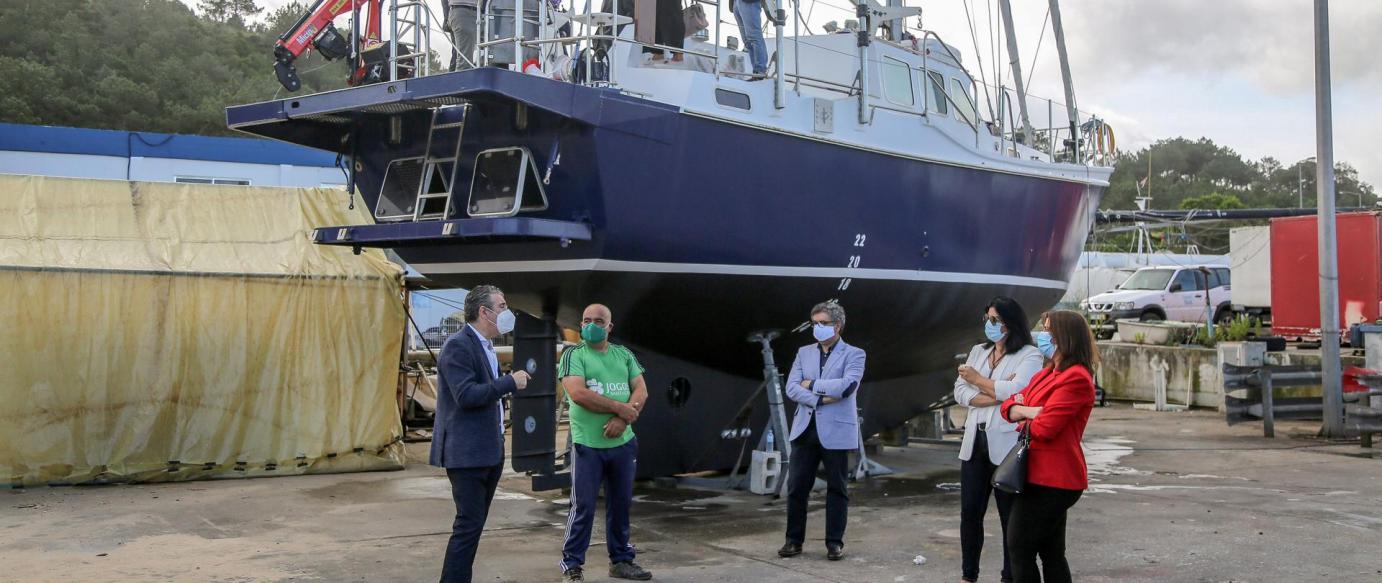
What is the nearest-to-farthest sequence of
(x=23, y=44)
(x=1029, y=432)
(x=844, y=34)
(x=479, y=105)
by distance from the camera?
(x=1029, y=432) < (x=479, y=105) < (x=844, y=34) < (x=23, y=44)

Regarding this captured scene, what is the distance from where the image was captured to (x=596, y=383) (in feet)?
21.5

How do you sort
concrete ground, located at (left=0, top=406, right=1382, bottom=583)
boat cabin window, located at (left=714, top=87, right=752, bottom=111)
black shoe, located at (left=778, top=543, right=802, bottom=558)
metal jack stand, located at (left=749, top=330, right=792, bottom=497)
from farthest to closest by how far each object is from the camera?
metal jack stand, located at (left=749, top=330, right=792, bottom=497) < boat cabin window, located at (left=714, top=87, right=752, bottom=111) < black shoe, located at (left=778, top=543, right=802, bottom=558) < concrete ground, located at (left=0, top=406, right=1382, bottom=583)

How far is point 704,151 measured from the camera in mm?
8516

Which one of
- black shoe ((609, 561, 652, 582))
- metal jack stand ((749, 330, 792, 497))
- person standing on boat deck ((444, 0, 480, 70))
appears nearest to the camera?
black shoe ((609, 561, 652, 582))

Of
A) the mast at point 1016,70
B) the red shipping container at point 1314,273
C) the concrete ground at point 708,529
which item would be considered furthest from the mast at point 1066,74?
the red shipping container at point 1314,273

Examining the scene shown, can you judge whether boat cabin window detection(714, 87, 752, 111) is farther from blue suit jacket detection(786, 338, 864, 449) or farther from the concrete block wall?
the concrete block wall

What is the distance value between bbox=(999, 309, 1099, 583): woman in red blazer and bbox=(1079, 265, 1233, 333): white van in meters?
20.5

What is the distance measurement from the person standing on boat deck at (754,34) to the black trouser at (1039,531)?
5.28 metres

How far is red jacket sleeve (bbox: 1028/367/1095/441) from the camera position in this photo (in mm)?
4773

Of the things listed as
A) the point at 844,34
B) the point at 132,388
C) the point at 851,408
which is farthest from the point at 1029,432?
the point at 132,388

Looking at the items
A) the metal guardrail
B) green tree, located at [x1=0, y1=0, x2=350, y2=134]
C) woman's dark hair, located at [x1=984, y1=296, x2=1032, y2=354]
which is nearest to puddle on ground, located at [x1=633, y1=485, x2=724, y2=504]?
woman's dark hair, located at [x1=984, y1=296, x2=1032, y2=354]

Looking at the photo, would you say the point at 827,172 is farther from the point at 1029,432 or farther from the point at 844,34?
the point at 1029,432

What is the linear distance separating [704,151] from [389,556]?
11.3 feet

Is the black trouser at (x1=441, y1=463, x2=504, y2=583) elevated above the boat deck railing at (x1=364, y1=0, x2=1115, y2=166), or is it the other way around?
the boat deck railing at (x1=364, y1=0, x2=1115, y2=166)
